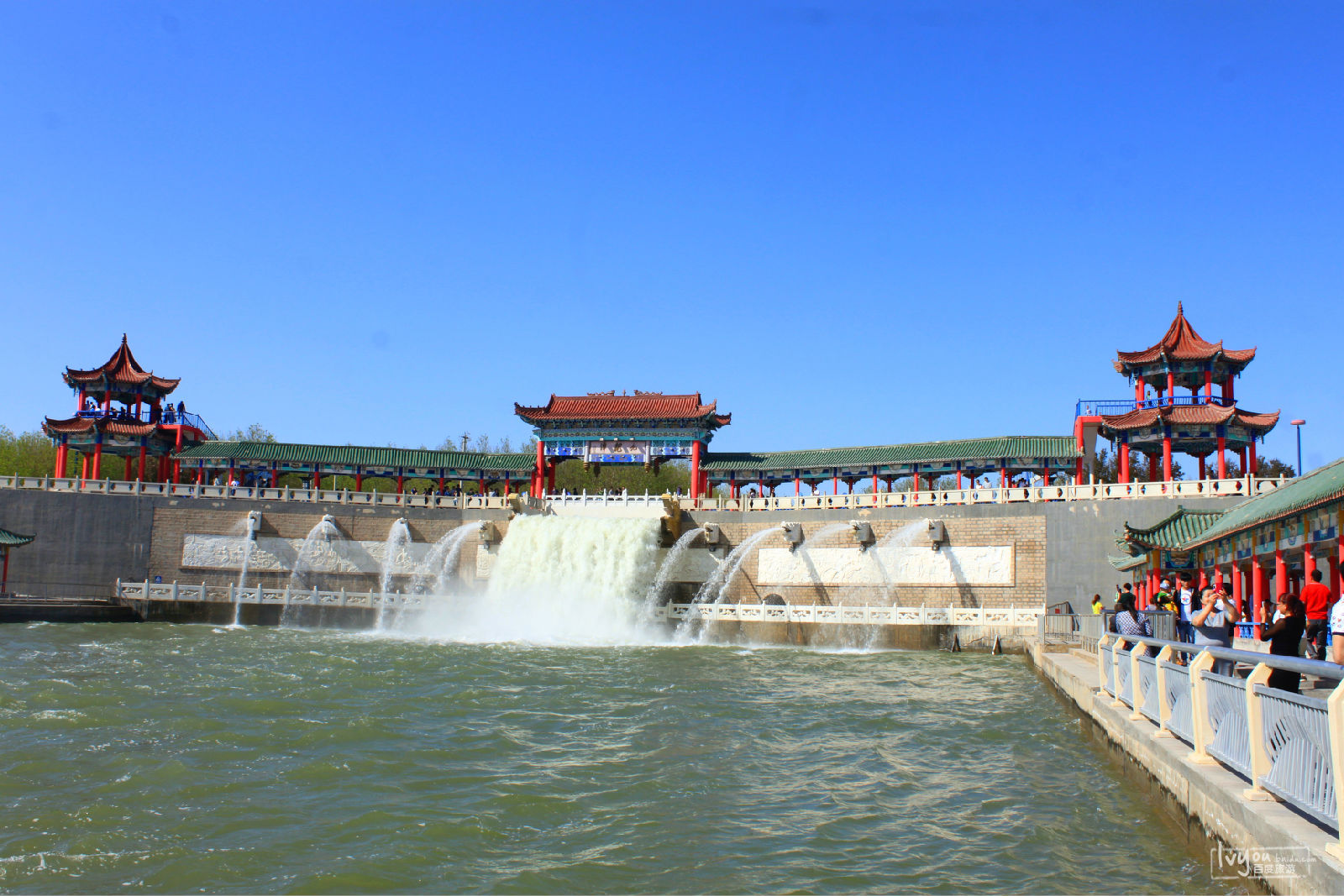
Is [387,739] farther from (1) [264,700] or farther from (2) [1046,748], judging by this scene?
(2) [1046,748]

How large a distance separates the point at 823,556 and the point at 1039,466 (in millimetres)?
10210

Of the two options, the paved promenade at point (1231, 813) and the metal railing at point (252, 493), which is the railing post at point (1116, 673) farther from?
the metal railing at point (252, 493)

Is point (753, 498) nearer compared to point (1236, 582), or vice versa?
point (1236, 582)

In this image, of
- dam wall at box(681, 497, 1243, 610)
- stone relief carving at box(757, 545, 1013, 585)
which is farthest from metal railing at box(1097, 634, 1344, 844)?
stone relief carving at box(757, 545, 1013, 585)

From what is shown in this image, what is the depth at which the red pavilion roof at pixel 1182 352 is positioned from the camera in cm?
3625

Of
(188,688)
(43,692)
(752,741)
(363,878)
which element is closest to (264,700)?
(188,688)

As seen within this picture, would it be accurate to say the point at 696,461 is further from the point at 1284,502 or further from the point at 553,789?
the point at 553,789

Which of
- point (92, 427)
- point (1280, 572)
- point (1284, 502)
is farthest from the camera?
point (92, 427)

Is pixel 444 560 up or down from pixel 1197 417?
down

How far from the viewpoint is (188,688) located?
18562 mm

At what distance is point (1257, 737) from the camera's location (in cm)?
755

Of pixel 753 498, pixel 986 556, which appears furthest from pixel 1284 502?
pixel 753 498

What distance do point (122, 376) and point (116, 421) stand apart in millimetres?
2112

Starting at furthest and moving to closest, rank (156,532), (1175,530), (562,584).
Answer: (156,532), (562,584), (1175,530)
